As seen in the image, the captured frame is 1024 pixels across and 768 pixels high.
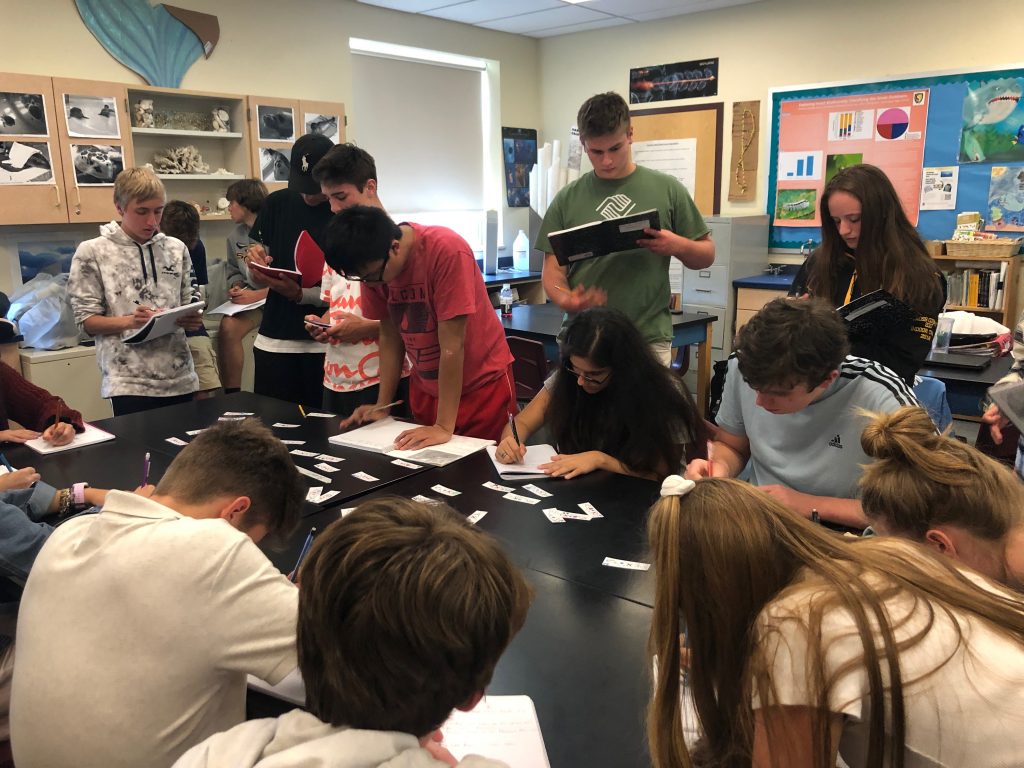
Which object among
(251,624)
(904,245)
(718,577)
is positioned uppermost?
(904,245)

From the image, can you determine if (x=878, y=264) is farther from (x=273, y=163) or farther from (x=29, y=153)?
(x=29, y=153)

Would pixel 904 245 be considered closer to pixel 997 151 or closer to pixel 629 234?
pixel 629 234

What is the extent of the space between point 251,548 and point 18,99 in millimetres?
3763

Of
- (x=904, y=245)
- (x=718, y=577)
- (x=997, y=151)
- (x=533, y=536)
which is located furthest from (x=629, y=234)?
(x=997, y=151)

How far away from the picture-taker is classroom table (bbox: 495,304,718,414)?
4.29 m

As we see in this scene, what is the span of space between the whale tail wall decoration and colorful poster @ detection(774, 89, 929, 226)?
3.97m

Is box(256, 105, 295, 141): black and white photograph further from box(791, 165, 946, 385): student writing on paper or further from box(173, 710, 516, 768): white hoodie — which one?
box(173, 710, 516, 768): white hoodie

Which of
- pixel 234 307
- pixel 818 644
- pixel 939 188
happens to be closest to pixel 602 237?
pixel 818 644

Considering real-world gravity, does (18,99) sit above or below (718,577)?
above

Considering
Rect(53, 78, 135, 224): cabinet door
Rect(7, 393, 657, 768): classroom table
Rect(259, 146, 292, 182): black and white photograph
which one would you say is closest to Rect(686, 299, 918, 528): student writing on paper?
Rect(7, 393, 657, 768): classroom table

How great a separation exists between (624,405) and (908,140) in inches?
162

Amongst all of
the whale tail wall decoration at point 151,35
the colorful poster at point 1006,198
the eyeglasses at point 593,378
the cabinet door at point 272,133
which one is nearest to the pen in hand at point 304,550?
the eyeglasses at point 593,378

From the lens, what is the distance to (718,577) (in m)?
0.94

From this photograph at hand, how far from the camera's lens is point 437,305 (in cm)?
222
